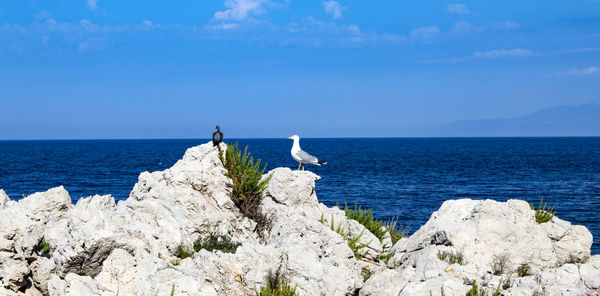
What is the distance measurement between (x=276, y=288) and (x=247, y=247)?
95 centimetres

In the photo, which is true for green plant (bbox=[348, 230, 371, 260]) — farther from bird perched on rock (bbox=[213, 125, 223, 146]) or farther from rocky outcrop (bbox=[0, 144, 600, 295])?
bird perched on rock (bbox=[213, 125, 223, 146])

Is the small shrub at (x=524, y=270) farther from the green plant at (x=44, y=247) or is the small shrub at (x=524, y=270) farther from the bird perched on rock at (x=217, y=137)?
the green plant at (x=44, y=247)

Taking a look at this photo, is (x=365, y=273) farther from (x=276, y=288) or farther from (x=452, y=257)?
(x=276, y=288)

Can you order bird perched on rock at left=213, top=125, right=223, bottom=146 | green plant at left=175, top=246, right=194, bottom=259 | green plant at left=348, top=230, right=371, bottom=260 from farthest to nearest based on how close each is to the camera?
bird perched on rock at left=213, top=125, right=223, bottom=146 → green plant at left=348, top=230, right=371, bottom=260 → green plant at left=175, top=246, right=194, bottom=259

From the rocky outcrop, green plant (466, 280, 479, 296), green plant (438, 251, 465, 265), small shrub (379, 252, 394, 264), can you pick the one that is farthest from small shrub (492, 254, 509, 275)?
small shrub (379, 252, 394, 264)

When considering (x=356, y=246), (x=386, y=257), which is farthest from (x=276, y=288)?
(x=386, y=257)

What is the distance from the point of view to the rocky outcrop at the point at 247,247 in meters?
9.06

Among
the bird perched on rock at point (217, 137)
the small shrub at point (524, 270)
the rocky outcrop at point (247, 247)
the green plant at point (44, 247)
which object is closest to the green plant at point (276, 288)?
the rocky outcrop at point (247, 247)

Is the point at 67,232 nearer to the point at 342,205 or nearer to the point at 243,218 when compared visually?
the point at 243,218

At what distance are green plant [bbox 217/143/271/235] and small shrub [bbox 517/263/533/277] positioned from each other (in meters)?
6.18

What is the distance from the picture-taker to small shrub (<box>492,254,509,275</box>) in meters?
10.9

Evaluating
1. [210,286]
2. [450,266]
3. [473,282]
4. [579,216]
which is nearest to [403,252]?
[450,266]

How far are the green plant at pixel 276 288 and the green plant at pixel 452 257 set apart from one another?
11.1 feet

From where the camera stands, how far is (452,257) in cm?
1077
